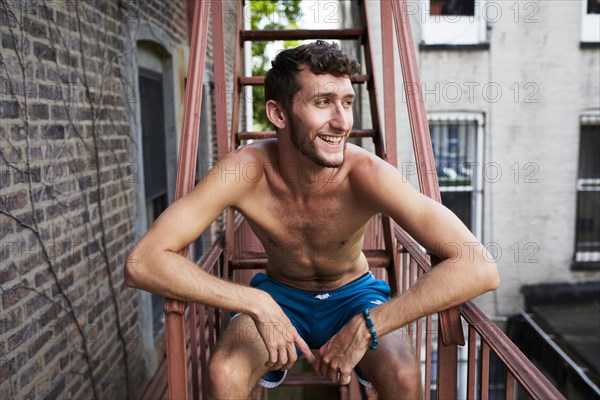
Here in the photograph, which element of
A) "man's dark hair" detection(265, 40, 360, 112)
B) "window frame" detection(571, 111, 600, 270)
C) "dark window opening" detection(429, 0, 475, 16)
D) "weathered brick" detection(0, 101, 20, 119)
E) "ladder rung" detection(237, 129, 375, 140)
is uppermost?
"dark window opening" detection(429, 0, 475, 16)

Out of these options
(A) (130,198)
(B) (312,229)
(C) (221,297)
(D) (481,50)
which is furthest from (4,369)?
(D) (481,50)

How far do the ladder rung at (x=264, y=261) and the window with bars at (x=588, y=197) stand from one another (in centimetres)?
694

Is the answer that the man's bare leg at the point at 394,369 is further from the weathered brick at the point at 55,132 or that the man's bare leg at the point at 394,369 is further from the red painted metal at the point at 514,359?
the weathered brick at the point at 55,132

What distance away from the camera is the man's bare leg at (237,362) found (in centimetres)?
197

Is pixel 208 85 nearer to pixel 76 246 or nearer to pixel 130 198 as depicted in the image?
pixel 130 198

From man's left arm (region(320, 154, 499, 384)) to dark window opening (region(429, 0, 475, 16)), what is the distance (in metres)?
6.95

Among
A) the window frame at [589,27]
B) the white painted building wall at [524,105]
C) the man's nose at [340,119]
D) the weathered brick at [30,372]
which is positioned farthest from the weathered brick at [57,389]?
the window frame at [589,27]

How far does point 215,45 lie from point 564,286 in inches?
299

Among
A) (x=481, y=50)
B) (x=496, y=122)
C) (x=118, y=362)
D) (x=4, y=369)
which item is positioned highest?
(x=481, y=50)

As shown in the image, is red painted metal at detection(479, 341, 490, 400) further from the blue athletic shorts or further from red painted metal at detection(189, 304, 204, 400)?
red painted metal at detection(189, 304, 204, 400)

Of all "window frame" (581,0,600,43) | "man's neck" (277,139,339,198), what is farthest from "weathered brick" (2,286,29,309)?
"window frame" (581,0,600,43)

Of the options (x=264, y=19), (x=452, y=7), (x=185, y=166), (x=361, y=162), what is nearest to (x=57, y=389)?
(x=185, y=166)

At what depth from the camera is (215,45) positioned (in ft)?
10.2

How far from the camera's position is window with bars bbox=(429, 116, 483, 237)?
8.26 metres
